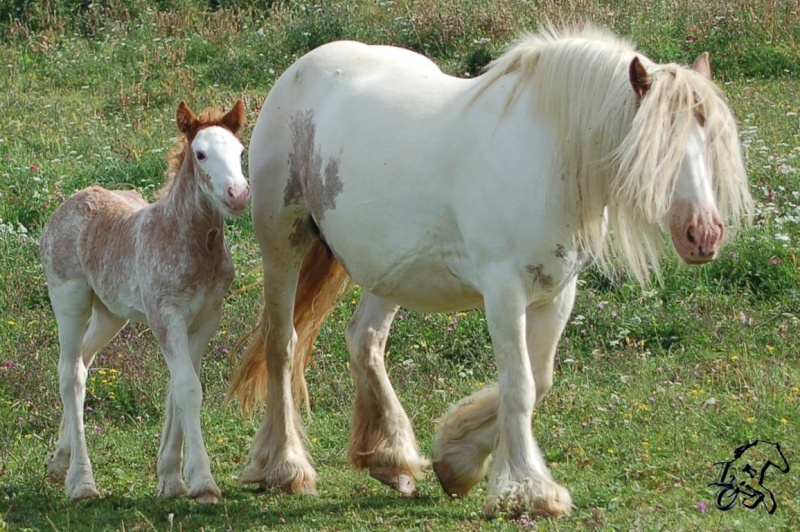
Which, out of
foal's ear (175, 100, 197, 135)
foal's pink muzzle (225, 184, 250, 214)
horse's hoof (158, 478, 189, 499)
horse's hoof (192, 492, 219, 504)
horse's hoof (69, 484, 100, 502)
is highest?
foal's ear (175, 100, 197, 135)

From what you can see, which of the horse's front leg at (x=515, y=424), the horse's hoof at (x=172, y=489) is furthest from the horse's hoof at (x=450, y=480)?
the horse's hoof at (x=172, y=489)

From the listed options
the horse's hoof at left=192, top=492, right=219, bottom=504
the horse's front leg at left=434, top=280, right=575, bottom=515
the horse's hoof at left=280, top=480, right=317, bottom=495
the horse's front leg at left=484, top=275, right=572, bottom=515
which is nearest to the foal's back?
the horse's hoof at left=192, top=492, right=219, bottom=504

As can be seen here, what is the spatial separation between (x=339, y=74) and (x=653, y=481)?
2320mm

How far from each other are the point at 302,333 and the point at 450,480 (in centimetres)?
133

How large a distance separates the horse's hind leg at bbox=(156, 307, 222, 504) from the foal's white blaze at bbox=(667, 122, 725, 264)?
2.20 meters

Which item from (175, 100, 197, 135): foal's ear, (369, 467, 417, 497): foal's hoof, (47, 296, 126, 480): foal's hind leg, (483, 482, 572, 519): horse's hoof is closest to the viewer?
(483, 482, 572, 519): horse's hoof

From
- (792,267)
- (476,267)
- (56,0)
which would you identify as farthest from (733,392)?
(56,0)

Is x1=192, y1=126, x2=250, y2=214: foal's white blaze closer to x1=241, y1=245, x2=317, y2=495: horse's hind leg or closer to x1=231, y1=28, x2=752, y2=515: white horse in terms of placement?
x1=231, y1=28, x2=752, y2=515: white horse

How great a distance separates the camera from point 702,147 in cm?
454

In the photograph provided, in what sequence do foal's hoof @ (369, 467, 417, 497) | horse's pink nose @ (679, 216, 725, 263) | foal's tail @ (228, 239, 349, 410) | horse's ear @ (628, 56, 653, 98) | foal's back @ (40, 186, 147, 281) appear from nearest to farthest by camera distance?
horse's pink nose @ (679, 216, 725, 263)
horse's ear @ (628, 56, 653, 98)
foal's hoof @ (369, 467, 417, 497)
foal's back @ (40, 186, 147, 281)
foal's tail @ (228, 239, 349, 410)

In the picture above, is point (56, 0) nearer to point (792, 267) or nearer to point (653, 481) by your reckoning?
point (792, 267)

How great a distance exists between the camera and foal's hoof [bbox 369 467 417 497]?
19.0 ft

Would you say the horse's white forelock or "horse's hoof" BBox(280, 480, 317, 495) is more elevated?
the horse's white forelock

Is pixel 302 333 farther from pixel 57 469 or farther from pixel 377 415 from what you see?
pixel 57 469
